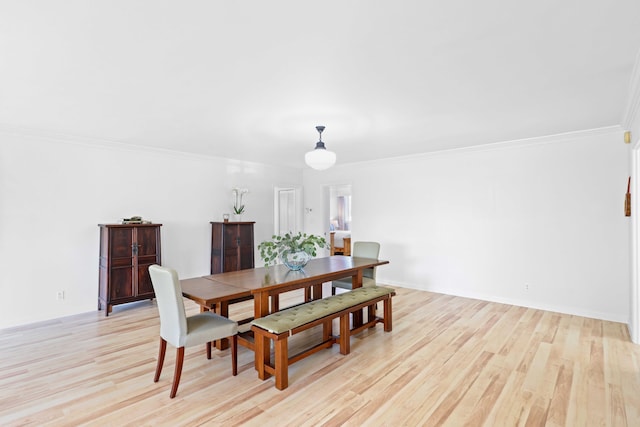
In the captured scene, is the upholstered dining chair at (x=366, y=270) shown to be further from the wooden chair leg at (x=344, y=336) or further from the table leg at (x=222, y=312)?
the table leg at (x=222, y=312)

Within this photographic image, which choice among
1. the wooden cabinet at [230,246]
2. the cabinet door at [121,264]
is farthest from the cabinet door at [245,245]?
the cabinet door at [121,264]

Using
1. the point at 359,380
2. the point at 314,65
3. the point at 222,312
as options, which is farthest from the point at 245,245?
the point at 314,65

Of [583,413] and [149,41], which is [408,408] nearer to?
[583,413]

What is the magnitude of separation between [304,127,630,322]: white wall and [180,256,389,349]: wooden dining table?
219 cm

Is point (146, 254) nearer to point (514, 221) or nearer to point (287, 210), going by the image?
point (287, 210)

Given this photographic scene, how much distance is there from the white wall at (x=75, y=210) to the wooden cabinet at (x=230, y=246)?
20cm

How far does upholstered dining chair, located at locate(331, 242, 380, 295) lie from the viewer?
4.34 m

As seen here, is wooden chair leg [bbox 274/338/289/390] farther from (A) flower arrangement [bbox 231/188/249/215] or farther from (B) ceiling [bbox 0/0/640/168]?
(A) flower arrangement [bbox 231/188/249/215]

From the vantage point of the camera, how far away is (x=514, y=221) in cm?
466

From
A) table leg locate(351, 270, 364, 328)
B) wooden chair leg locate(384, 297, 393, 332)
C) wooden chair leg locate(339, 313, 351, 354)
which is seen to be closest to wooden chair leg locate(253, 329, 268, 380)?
wooden chair leg locate(339, 313, 351, 354)

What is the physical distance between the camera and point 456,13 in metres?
1.68

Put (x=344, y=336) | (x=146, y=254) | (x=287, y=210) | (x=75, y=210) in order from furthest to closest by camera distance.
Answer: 1. (x=287, y=210)
2. (x=146, y=254)
3. (x=75, y=210)
4. (x=344, y=336)

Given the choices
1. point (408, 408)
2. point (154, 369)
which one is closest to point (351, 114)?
point (408, 408)

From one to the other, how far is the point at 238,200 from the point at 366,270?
9.61ft
